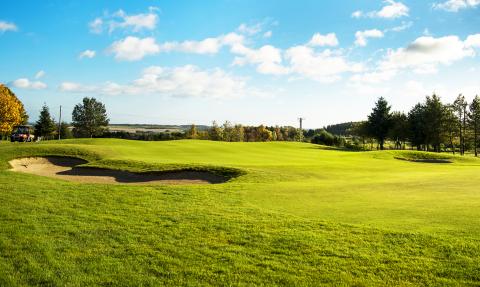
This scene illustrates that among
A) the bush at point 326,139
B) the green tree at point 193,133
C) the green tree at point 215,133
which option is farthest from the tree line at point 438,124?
the green tree at point 193,133

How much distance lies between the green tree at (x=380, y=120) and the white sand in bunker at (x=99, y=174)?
6845cm

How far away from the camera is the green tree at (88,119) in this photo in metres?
127

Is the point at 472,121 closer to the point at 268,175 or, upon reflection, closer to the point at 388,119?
the point at 388,119

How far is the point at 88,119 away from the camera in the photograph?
5030 inches

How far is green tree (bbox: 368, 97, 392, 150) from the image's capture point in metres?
85.2

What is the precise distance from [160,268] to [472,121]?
84.8 m

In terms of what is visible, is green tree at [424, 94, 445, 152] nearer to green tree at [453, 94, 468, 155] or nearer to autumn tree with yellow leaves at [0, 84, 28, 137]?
green tree at [453, 94, 468, 155]

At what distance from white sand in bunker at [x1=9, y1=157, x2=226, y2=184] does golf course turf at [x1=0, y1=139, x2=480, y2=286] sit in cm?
719

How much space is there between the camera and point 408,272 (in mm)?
7754

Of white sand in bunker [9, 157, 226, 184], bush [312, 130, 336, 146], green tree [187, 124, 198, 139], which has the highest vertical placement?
green tree [187, 124, 198, 139]

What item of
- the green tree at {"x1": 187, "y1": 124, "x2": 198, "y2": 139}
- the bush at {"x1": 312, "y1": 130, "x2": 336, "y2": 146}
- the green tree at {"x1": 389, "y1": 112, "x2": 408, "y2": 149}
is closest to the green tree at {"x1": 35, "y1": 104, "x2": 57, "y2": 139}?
the green tree at {"x1": 187, "y1": 124, "x2": 198, "y2": 139}

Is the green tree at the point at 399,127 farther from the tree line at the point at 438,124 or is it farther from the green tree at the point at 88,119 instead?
the green tree at the point at 88,119

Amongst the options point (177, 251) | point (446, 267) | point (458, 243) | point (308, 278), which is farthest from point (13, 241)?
point (458, 243)

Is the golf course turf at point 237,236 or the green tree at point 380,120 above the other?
the green tree at point 380,120
